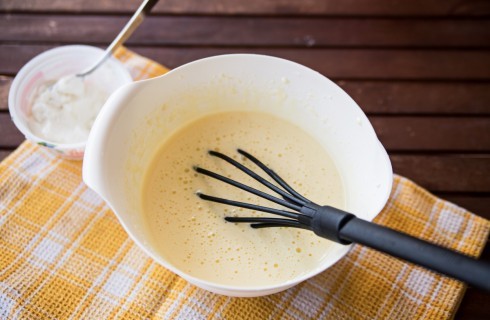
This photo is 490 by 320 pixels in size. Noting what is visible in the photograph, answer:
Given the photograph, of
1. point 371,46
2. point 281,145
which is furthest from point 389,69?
point 281,145

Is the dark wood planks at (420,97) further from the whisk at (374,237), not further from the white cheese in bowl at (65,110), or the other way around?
the white cheese in bowl at (65,110)

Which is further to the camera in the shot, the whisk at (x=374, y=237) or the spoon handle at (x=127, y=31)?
the spoon handle at (x=127, y=31)

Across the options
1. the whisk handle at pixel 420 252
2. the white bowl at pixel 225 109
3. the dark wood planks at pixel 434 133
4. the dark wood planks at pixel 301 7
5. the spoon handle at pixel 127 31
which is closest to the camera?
the whisk handle at pixel 420 252

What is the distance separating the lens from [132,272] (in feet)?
2.95

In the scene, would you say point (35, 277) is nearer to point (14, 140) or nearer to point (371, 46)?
point (14, 140)

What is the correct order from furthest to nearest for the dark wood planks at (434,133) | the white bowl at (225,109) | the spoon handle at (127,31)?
the dark wood planks at (434,133) → the spoon handle at (127,31) → the white bowl at (225,109)

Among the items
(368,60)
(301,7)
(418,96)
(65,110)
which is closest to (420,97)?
(418,96)

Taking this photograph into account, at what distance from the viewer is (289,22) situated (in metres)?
1.24

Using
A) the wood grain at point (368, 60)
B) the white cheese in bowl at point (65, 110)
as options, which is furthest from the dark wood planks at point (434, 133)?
the white cheese in bowl at point (65, 110)

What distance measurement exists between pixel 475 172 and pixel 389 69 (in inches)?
11.7

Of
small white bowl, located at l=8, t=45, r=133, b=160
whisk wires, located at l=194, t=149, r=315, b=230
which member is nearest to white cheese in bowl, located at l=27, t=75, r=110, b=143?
small white bowl, located at l=8, t=45, r=133, b=160

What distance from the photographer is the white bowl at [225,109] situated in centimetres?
77

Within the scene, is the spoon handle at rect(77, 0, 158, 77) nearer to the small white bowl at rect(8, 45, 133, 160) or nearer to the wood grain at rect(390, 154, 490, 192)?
the small white bowl at rect(8, 45, 133, 160)

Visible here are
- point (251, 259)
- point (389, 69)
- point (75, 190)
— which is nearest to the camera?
point (251, 259)
